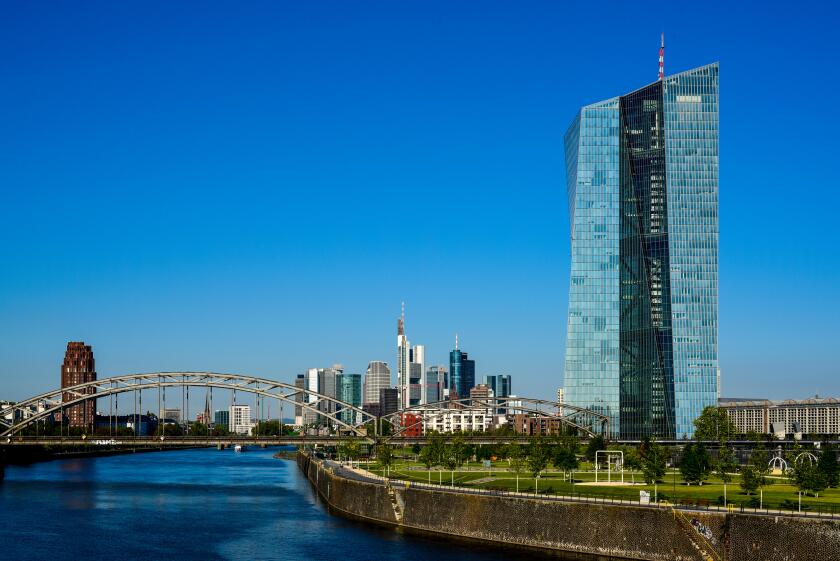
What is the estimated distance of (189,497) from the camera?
113812 millimetres

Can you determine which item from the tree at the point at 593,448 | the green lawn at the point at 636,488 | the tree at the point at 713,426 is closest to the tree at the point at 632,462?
the green lawn at the point at 636,488

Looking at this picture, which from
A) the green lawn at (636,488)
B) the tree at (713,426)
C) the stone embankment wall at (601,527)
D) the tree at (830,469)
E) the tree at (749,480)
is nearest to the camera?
the stone embankment wall at (601,527)

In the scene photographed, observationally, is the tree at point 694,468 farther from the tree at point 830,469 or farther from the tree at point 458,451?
the tree at point 458,451

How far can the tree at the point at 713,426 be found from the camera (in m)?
161

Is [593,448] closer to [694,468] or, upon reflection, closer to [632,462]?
[632,462]

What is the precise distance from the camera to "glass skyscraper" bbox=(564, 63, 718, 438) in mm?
171125

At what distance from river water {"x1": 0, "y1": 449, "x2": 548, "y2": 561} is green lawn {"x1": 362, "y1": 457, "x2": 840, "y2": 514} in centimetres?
1190

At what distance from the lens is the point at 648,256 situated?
172 m

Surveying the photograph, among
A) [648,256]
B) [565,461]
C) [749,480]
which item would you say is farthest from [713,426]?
[749,480]

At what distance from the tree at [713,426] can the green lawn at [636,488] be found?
48.1 metres

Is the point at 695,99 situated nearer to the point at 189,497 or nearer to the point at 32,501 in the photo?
the point at 189,497

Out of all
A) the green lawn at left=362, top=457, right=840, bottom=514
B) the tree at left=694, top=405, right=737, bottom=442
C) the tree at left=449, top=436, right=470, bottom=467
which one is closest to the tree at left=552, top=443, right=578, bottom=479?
the green lawn at left=362, top=457, right=840, bottom=514

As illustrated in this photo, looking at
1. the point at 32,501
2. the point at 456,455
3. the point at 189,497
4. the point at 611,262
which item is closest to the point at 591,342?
the point at 611,262

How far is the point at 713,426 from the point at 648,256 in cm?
2777
